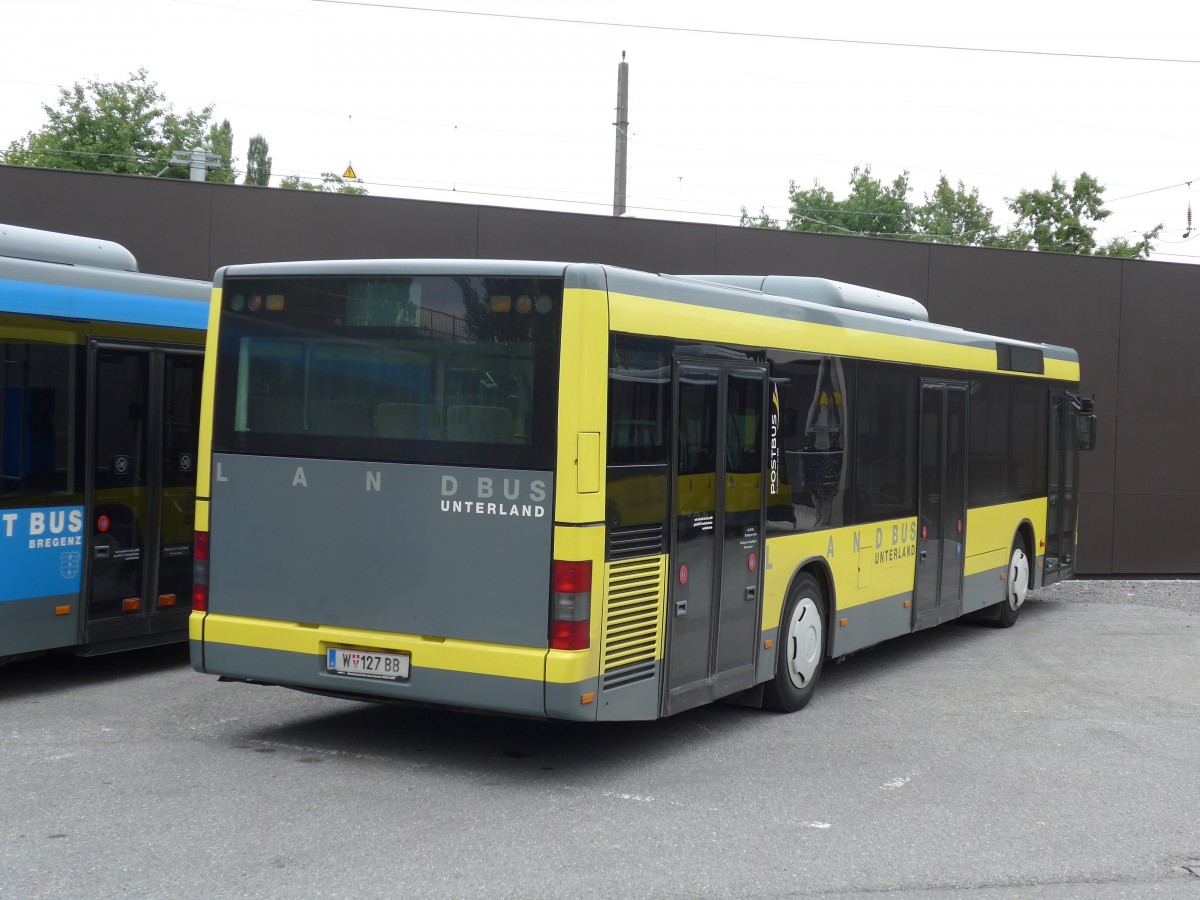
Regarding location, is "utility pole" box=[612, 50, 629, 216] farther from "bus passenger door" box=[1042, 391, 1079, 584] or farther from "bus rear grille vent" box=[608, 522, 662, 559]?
"bus rear grille vent" box=[608, 522, 662, 559]

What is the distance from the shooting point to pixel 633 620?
7246mm

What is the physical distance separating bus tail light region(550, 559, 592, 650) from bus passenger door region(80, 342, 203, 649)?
4.08 metres

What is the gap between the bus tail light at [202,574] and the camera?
775 cm

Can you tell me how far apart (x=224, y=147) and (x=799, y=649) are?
69588 millimetres

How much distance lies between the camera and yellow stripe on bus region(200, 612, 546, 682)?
6.92 meters

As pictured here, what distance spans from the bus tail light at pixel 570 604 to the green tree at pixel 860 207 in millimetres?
70919

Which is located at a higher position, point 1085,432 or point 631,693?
point 1085,432

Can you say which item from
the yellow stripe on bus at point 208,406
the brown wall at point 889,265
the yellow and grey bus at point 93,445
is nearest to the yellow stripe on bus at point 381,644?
the yellow stripe on bus at point 208,406

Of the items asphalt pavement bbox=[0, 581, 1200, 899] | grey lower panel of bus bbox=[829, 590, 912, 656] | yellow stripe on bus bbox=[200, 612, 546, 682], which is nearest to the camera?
asphalt pavement bbox=[0, 581, 1200, 899]

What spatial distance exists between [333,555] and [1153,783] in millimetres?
4727

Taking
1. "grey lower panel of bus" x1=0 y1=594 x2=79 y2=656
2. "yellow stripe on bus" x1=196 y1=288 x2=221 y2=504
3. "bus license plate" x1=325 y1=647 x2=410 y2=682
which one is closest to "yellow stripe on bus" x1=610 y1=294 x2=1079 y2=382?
"bus license plate" x1=325 y1=647 x2=410 y2=682

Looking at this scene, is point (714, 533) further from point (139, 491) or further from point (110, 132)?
point (110, 132)

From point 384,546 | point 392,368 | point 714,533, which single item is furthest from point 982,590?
point 392,368

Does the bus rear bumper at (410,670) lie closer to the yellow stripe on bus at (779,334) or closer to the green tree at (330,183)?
the yellow stripe on bus at (779,334)
